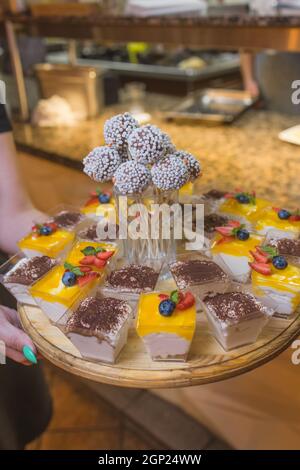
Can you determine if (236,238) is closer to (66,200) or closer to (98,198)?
(98,198)

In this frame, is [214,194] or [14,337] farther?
[214,194]

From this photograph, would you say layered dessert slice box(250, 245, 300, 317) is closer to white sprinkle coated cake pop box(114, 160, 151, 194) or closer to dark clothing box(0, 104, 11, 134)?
white sprinkle coated cake pop box(114, 160, 151, 194)

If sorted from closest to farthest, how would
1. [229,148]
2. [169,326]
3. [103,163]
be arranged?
[169,326]
[103,163]
[229,148]

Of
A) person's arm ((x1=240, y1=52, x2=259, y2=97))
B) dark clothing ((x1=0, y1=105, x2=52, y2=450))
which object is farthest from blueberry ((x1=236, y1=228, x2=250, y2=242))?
person's arm ((x1=240, y1=52, x2=259, y2=97))

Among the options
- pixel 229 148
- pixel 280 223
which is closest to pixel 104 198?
pixel 280 223

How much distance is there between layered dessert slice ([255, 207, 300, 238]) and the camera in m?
1.36

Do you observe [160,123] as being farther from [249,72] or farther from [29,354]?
[29,354]

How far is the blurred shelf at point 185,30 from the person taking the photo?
5.45ft

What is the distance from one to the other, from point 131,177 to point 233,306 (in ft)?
1.29

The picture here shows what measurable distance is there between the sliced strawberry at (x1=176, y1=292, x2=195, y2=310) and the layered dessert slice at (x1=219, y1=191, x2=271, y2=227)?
42 centimetres

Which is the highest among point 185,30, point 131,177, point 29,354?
point 185,30

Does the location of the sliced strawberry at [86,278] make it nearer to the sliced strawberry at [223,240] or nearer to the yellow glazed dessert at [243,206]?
the sliced strawberry at [223,240]

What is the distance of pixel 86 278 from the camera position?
3.95 ft

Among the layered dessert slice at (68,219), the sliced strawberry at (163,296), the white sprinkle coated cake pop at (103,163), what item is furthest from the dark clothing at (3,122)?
the sliced strawberry at (163,296)
